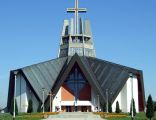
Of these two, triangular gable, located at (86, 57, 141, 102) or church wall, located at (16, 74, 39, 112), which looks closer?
triangular gable, located at (86, 57, 141, 102)

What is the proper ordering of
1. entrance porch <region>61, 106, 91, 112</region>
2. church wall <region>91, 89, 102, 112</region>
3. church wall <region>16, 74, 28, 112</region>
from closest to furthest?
church wall <region>16, 74, 28, 112</region> < church wall <region>91, 89, 102, 112</region> < entrance porch <region>61, 106, 91, 112</region>

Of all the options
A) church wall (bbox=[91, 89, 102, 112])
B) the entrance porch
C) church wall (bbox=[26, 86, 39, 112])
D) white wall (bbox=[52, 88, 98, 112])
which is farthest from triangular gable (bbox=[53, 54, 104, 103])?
the entrance porch

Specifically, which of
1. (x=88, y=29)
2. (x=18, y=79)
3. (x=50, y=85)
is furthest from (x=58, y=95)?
(x=88, y=29)

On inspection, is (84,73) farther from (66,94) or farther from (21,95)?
(21,95)

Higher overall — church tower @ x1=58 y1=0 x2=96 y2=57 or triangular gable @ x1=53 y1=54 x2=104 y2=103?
church tower @ x1=58 y1=0 x2=96 y2=57

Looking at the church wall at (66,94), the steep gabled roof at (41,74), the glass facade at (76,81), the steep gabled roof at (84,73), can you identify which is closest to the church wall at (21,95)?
the steep gabled roof at (41,74)

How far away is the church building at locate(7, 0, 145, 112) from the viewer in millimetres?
71250

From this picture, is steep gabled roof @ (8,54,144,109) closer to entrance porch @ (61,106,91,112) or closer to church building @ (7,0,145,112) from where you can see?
church building @ (7,0,145,112)

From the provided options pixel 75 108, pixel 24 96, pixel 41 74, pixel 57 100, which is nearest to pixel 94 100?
pixel 75 108

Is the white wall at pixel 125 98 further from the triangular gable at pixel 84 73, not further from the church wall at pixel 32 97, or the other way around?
the church wall at pixel 32 97

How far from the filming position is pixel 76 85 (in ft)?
245

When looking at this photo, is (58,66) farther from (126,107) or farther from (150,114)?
(150,114)

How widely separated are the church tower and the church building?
322 cm

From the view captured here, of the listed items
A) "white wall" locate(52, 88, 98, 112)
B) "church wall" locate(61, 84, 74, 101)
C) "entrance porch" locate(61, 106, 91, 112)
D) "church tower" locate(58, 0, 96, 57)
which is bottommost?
"entrance porch" locate(61, 106, 91, 112)
